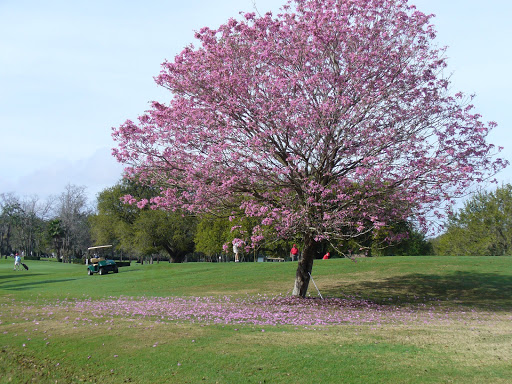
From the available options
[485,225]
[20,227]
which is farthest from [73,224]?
[485,225]

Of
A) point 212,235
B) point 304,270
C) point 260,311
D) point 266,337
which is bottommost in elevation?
point 260,311

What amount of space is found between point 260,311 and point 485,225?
44.3m

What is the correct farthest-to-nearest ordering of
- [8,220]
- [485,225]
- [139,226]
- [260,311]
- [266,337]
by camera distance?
[8,220] < [139,226] < [485,225] < [260,311] < [266,337]

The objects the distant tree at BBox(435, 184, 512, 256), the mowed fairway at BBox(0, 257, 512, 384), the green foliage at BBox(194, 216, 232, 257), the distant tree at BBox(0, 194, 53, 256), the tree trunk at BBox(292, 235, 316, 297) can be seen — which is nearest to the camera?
the mowed fairway at BBox(0, 257, 512, 384)

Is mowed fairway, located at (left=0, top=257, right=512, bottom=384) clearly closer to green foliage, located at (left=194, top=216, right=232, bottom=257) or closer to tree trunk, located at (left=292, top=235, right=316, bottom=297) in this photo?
tree trunk, located at (left=292, top=235, right=316, bottom=297)

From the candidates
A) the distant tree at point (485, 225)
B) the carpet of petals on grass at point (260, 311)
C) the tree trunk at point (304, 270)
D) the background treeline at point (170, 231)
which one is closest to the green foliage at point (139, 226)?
the background treeline at point (170, 231)

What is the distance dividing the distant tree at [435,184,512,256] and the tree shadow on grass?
93.8 feet

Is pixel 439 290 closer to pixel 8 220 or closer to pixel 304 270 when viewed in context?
pixel 304 270

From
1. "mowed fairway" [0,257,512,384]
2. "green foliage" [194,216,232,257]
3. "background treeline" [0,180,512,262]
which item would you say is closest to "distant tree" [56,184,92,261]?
"background treeline" [0,180,512,262]

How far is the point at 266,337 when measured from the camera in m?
11.2

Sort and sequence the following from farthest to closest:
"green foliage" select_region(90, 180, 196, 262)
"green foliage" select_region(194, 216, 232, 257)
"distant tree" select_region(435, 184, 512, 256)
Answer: "green foliage" select_region(90, 180, 196, 262) < "green foliage" select_region(194, 216, 232, 257) < "distant tree" select_region(435, 184, 512, 256)

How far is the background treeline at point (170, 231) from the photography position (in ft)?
170

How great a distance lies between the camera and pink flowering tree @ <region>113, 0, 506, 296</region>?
17.3 metres

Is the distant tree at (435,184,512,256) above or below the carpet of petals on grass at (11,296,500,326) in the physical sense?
above
